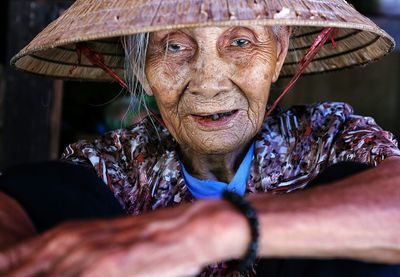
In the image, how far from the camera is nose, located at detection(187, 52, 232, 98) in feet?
5.41

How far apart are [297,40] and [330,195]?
36.2 inches

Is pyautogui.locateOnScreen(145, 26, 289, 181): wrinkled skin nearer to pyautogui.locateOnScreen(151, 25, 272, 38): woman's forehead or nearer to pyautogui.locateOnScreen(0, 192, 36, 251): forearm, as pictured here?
pyautogui.locateOnScreen(151, 25, 272, 38): woman's forehead

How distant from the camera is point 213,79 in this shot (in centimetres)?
165

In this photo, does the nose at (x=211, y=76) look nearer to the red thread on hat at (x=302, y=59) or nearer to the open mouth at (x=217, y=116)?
the open mouth at (x=217, y=116)

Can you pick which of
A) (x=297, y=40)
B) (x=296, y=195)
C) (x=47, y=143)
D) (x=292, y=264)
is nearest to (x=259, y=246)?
(x=296, y=195)

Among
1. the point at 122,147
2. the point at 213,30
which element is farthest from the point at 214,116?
the point at 122,147

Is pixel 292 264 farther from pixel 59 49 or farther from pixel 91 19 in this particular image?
pixel 59 49

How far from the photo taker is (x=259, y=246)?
1.16 meters

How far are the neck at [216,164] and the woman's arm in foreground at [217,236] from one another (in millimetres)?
618

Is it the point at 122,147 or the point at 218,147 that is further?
the point at 122,147

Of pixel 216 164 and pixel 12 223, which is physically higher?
pixel 12 223

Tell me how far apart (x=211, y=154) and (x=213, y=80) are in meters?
0.25

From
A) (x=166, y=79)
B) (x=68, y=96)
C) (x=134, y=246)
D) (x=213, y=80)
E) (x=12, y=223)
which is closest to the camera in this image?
(x=134, y=246)

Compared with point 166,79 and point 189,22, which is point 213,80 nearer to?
point 166,79
